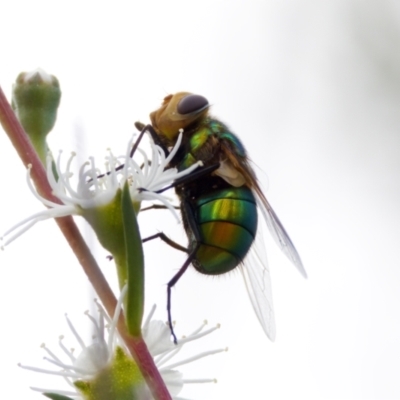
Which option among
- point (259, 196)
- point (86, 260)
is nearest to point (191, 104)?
point (259, 196)

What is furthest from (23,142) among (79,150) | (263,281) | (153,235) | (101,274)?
(263,281)

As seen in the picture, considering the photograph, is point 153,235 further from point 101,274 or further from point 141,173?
point 101,274

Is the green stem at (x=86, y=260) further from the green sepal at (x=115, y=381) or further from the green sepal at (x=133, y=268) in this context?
the green sepal at (x=115, y=381)

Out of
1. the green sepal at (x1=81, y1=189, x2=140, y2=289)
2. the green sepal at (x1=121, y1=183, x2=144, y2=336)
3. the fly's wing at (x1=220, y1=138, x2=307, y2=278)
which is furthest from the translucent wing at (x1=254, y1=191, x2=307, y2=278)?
the green sepal at (x1=121, y1=183, x2=144, y2=336)

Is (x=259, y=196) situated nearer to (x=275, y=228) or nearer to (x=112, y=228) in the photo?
(x=275, y=228)

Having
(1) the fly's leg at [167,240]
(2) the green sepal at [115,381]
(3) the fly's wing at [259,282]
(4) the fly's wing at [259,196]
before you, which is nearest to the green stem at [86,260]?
(2) the green sepal at [115,381]

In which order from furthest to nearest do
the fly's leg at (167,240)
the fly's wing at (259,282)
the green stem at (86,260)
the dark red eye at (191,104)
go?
the dark red eye at (191,104) < the fly's wing at (259,282) < the fly's leg at (167,240) < the green stem at (86,260)
